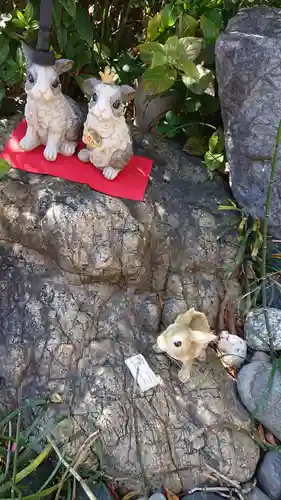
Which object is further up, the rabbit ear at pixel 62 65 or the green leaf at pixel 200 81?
the rabbit ear at pixel 62 65

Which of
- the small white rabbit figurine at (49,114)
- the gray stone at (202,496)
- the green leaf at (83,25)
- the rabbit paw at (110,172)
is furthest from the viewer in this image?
the green leaf at (83,25)

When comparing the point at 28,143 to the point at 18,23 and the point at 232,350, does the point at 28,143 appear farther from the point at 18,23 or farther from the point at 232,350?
the point at 232,350

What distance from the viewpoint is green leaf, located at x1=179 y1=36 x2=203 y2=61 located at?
1906mm

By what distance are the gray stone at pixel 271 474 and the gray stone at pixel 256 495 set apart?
0.02 m

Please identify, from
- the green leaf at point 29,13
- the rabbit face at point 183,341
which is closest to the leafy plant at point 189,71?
the green leaf at point 29,13

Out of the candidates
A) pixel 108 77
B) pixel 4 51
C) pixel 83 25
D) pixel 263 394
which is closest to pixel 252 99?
pixel 108 77

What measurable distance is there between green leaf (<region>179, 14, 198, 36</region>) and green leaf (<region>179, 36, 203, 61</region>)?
52 millimetres

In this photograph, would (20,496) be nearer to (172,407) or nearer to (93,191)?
(172,407)

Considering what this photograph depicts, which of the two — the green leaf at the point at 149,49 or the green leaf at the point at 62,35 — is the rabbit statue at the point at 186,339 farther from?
the green leaf at the point at 62,35

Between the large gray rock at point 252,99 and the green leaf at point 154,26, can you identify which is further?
the green leaf at point 154,26

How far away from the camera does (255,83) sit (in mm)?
1850

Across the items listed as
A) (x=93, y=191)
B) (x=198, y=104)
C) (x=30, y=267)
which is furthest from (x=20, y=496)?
(x=198, y=104)

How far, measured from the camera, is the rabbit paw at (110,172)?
5.89 ft

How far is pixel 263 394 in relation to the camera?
1.70 metres
